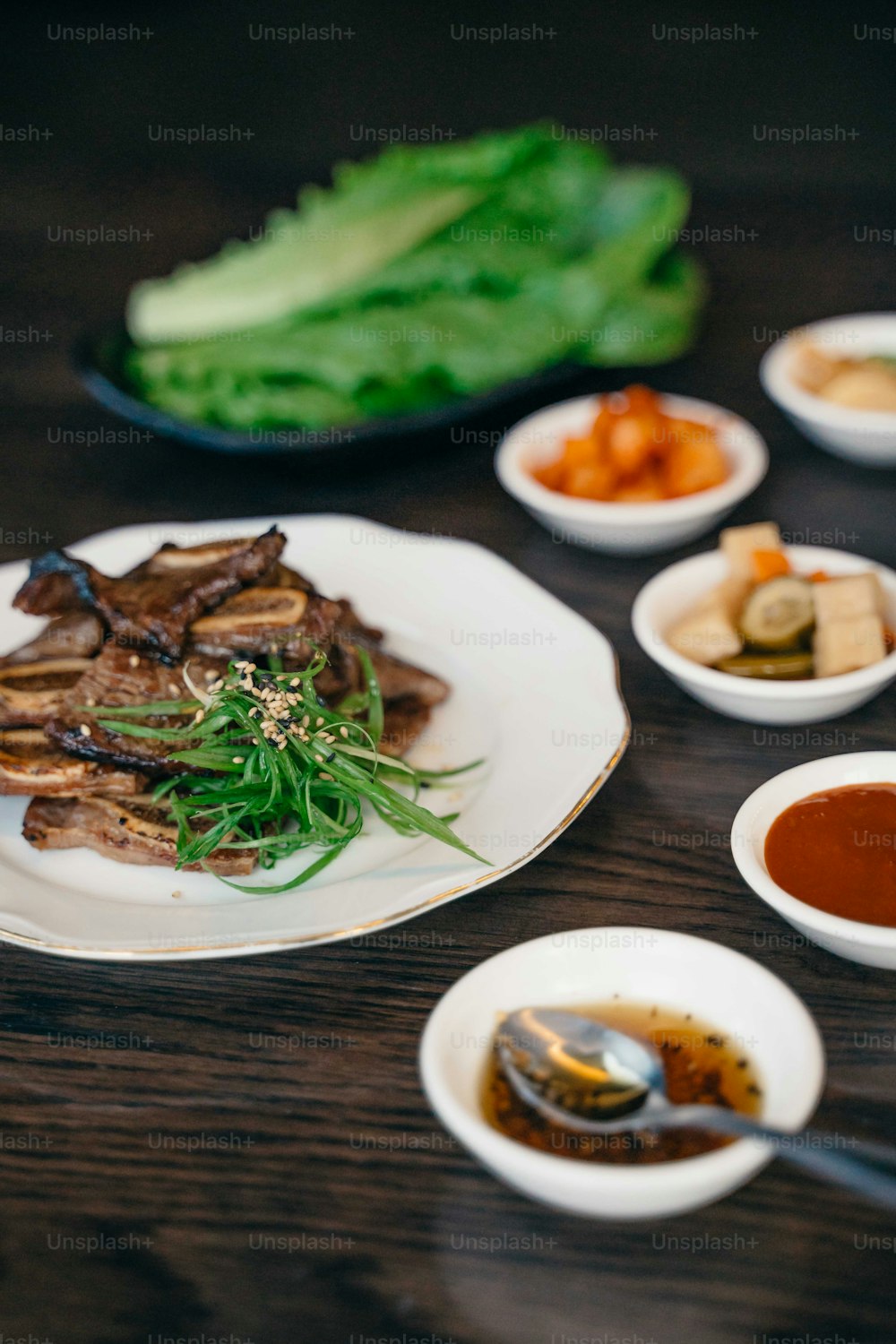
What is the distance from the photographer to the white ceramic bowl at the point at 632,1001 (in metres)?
1.38

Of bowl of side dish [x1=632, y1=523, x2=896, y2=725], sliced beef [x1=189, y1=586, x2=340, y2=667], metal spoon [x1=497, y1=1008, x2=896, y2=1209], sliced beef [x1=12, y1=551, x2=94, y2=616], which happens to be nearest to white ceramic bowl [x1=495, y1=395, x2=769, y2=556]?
bowl of side dish [x1=632, y1=523, x2=896, y2=725]

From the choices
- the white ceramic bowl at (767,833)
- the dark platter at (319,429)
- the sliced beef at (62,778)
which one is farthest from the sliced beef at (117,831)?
the dark platter at (319,429)

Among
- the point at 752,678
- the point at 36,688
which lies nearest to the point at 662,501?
the point at 752,678

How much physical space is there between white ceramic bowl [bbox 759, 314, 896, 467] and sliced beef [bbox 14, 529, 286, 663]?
5.10ft

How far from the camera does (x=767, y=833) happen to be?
1.93m

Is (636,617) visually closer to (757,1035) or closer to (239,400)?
(757,1035)

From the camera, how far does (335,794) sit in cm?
209

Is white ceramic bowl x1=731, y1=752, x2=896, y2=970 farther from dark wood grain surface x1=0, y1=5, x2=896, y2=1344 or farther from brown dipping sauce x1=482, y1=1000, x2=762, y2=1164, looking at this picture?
brown dipping sauce x1=482, y1=1000, x2=762, y2=1164

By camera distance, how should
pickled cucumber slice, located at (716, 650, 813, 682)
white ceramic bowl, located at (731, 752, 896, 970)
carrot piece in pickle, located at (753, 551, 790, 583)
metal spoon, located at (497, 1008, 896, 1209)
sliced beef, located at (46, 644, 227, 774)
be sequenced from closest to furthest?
metal spoon, located at (497, 1008, 896, 1209) < white ceramic bowl, located at (731, 752, 896, 970) < sliced beef, located at (46, 644, 227, 774) < pickled cucumber slice, located at (716, 650, 813, 682) < carrot piece in pickle, located at (753, 551, 790, 583)

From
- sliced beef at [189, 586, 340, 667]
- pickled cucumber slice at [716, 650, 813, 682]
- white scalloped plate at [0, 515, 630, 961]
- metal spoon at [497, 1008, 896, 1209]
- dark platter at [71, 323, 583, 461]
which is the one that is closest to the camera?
metal spoon at [497, 1008, 896, 1209]

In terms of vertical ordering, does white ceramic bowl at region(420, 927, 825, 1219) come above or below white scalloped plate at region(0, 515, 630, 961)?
above

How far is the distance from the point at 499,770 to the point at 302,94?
18.8 ft

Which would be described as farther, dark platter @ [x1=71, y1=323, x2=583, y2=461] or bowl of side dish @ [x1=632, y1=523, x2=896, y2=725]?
dark platter @ [x1=71, y1=323, x2=583, y2=461]

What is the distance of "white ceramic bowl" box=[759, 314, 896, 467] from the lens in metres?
3.09
